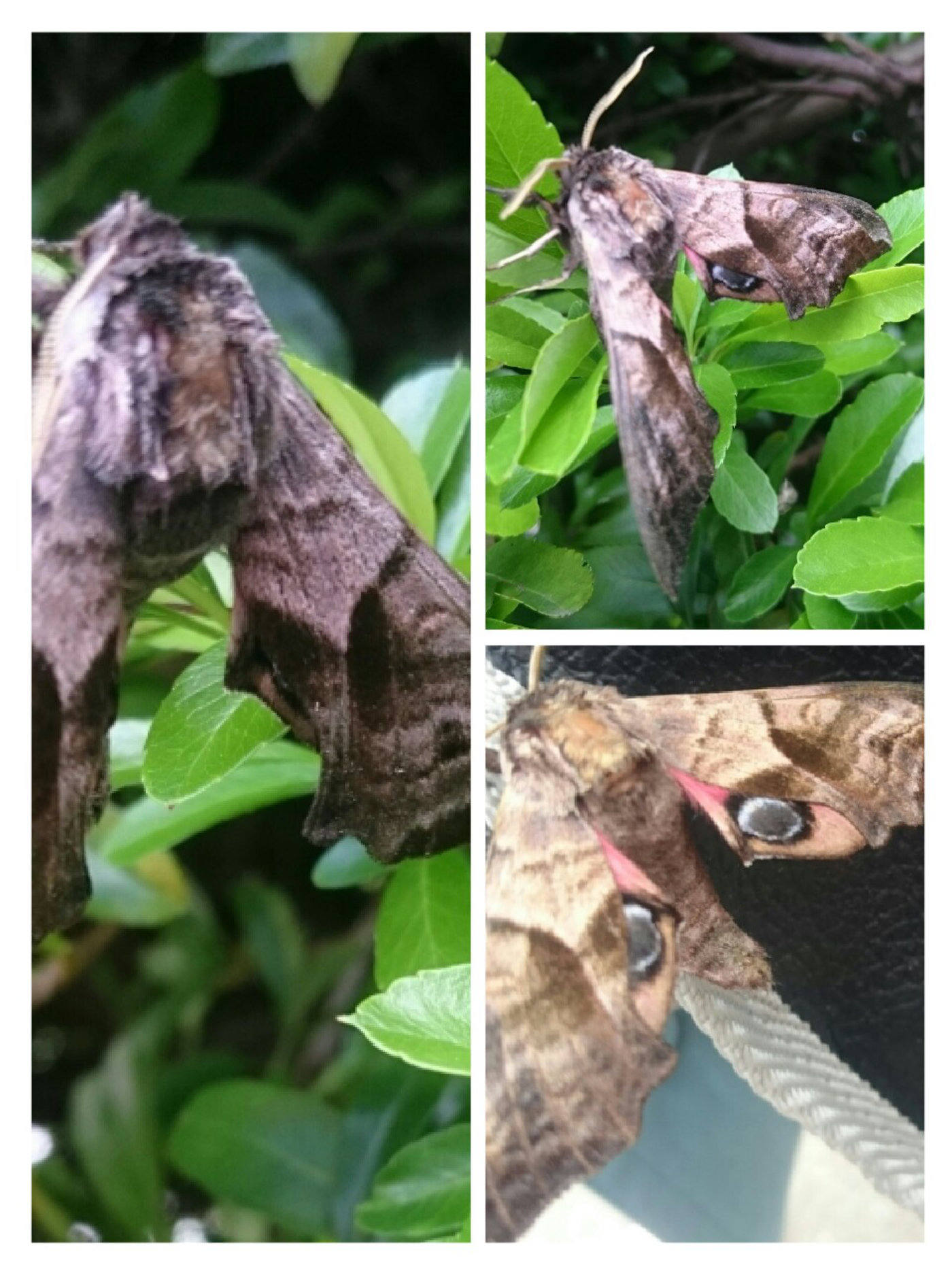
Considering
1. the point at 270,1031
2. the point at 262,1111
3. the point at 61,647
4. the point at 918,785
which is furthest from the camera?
the point at 270,1031

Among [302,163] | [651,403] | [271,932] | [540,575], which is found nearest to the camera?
[651,403]

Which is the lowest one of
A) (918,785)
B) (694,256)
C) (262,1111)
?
(262,1111)

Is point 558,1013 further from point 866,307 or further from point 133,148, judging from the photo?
point 133,148

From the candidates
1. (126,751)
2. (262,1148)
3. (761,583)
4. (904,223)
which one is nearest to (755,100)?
(904,223)

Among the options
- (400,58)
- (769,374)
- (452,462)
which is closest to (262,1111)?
(452,462)

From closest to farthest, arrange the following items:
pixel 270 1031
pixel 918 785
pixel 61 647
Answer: pixel 61 647, pixel 918 785, pixel 270 1031
